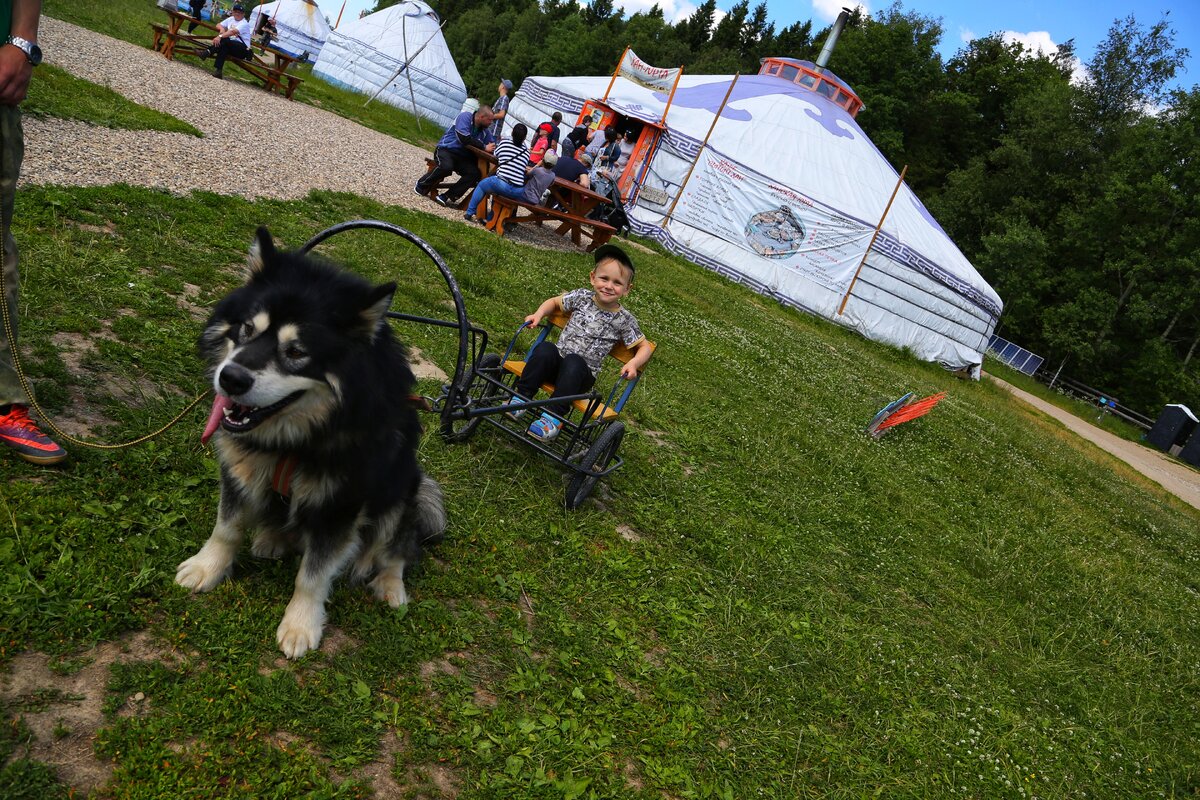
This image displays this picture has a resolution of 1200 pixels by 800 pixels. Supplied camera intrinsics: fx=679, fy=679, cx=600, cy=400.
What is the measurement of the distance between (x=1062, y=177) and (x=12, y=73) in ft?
181

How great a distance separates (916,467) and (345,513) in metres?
9.18

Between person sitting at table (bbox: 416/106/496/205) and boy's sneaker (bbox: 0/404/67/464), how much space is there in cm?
1183

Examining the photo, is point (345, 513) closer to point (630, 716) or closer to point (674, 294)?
point (630, 716)

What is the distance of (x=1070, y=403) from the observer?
36.7 meters

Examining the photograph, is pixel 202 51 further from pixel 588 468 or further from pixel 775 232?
pixel 588 468

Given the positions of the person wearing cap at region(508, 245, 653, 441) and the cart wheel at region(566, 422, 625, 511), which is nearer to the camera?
the cart wheel at region(566, 422, 625, 511)

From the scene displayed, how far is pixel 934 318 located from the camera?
75.8ft

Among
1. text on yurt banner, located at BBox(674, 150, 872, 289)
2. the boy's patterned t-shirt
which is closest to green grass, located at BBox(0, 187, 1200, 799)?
the boy's patterned t-shirt

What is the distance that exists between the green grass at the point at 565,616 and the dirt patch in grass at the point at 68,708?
24 millimetres

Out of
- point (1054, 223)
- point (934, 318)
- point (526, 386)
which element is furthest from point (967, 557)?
point (1054, 223)

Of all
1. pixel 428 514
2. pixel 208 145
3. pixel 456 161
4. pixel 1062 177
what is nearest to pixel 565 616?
pixel 428 514

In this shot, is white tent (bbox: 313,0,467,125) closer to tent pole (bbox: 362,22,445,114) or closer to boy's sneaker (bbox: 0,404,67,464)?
tent pole (bbox: 362,22,445,114)

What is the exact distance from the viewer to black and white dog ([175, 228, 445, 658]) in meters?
2.41

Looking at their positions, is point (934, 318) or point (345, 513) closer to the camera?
point (345, 513)
